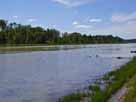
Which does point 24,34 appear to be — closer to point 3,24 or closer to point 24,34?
point 24,34

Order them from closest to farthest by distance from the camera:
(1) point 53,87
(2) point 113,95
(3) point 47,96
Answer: (2) point 113,95
(3) point 47,96
(1) point 53,87

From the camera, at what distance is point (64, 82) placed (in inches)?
992

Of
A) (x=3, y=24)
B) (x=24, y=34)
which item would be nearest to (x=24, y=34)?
(x=24, y=34)

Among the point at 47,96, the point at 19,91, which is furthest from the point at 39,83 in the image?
the point at 47,96

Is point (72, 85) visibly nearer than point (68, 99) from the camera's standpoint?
No

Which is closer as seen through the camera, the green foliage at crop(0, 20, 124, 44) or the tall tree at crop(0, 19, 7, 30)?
the green foliage at crop(0, 20, 124, 44)

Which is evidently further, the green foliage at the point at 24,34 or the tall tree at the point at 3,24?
the tall tree at the point at 3,24

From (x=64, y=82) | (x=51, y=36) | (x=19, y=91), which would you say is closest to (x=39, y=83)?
(x=64, y=82)

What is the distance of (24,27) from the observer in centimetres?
16575

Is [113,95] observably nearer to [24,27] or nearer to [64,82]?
[64,82]

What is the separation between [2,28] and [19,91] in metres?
144

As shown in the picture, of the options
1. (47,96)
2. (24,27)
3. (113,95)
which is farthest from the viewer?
(24,27)

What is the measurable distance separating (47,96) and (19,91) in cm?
278

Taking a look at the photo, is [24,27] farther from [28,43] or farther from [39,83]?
[39,83]
